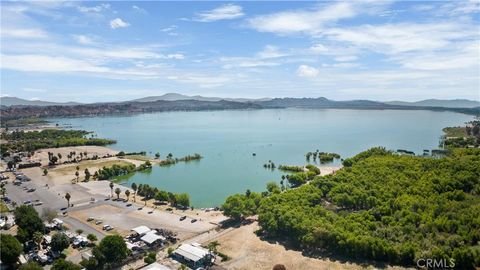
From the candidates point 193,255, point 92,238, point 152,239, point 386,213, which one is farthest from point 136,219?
point 386,213

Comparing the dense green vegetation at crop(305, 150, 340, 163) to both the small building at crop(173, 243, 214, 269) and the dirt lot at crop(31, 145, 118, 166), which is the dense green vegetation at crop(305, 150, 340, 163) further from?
the small building at crop(173, 243, 214, 269)

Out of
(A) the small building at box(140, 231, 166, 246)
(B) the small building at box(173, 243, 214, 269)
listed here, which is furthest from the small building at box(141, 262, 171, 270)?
(A) the small building at box(140, 231, 166, 246)

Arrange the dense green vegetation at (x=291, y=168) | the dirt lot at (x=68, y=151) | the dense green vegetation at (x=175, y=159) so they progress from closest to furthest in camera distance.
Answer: the dense green vegetation at (x=291, y=168)
the dense green vegetation at (x=175, y=159)
the dirt lot at (x=68, y=151)

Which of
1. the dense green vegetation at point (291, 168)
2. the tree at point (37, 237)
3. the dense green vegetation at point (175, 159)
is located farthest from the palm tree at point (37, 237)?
the dense green vegetation at point (291, 168)

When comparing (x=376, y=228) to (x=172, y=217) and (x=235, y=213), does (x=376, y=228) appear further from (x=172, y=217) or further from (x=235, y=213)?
(x=172, y=217)

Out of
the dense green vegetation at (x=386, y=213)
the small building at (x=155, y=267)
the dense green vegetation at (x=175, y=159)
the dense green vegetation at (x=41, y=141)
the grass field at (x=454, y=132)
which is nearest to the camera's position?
the small building at (x=155, y=267)

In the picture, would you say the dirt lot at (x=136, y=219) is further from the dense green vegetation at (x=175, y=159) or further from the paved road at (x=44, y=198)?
the dense green vegetation at (x=175, y=159)
